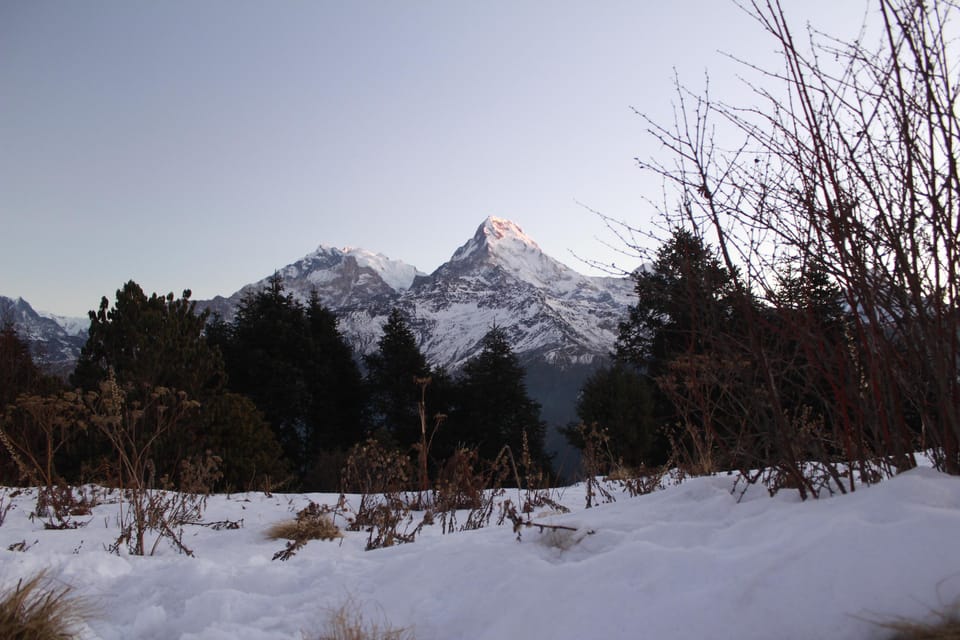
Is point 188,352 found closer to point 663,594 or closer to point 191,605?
point 191,605

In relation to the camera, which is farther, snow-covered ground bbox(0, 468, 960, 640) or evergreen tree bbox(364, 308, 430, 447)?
evergreen tree bbox(364, 308, 430, 447)

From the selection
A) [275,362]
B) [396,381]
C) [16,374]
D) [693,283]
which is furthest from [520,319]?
[693,283]

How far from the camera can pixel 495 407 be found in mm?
23094

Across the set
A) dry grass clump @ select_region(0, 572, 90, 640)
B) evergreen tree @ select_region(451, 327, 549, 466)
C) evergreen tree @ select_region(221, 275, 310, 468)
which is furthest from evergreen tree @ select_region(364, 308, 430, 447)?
dry grass clump @ select_region(0, 572, 90, 640)

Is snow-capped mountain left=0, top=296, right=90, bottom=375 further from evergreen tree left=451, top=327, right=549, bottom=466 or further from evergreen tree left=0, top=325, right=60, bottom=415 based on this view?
evergreen tree left=451, top=327, right=549, bottom=466

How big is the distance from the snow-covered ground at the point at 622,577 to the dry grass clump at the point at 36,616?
0.09 meters

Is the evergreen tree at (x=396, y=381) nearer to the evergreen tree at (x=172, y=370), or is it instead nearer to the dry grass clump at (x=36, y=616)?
the evergreen tree at (x=172, y=370)

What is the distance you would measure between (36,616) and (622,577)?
1925 mm

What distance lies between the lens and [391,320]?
82.7ft

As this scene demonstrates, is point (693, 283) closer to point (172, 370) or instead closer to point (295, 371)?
point (172, 370)

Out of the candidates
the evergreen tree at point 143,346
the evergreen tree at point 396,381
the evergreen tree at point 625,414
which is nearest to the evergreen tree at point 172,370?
the evergreen tree at point 143,346

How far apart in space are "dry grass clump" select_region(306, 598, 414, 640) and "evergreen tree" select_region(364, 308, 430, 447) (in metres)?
20.6

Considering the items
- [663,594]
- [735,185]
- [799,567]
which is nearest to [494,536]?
[663,594]

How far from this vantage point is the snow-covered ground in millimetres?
1296
